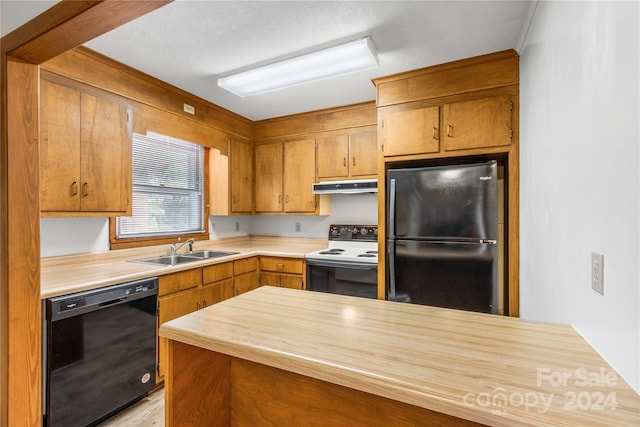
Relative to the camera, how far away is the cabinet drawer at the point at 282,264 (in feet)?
10.4

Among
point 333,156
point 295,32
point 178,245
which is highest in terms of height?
point 295,32

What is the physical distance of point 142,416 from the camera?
2035mm

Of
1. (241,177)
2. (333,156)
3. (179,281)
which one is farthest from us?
(241,177)

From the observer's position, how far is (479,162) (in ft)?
8.11

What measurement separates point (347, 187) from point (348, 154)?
15.4 inches

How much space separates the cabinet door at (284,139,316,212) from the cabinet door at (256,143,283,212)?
0.10m

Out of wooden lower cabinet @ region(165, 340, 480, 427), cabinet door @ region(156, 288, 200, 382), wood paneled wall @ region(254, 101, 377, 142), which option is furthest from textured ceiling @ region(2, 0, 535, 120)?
cabinet door @ region(156, 288, 200, 382)

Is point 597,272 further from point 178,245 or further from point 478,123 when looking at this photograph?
point 178,245

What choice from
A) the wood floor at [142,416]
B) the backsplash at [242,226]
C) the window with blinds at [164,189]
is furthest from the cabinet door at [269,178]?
the wood floor at [142,416]

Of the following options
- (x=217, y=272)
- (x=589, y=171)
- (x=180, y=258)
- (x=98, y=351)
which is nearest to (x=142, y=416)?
(x=98, y=351)

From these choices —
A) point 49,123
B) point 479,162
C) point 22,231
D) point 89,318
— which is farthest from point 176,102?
point 479,162

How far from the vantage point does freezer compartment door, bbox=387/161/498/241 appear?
228cm

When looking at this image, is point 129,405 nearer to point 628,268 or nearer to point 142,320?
point 142,320

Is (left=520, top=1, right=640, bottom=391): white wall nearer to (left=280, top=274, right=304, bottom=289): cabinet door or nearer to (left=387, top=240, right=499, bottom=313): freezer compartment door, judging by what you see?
(left=387, top=240, right=499, bottom=313): freezer compartment door
